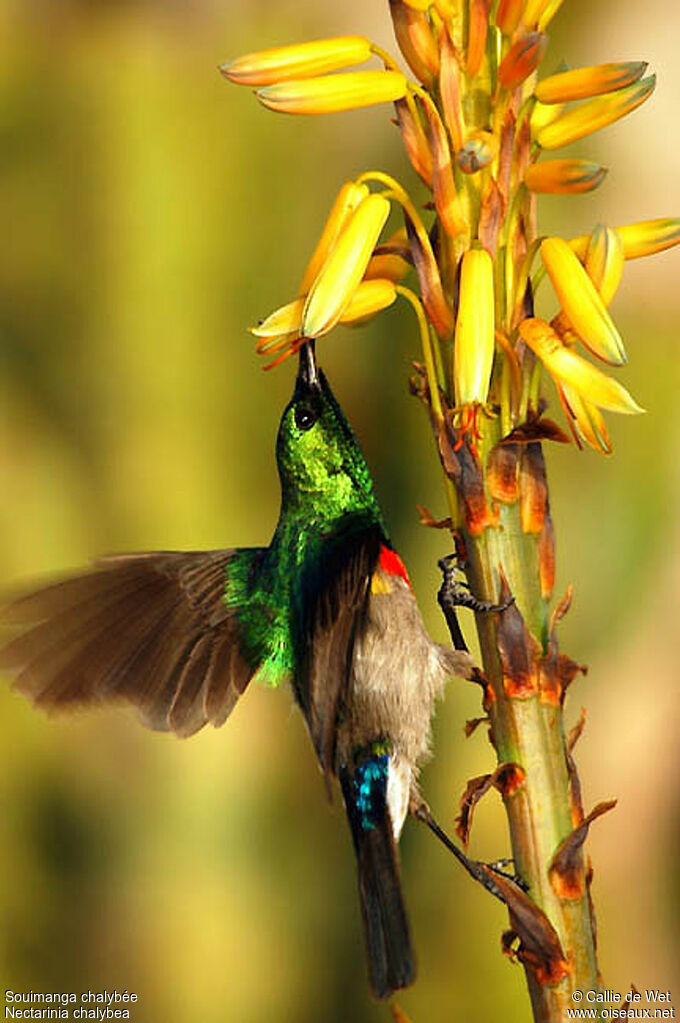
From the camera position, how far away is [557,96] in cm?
88

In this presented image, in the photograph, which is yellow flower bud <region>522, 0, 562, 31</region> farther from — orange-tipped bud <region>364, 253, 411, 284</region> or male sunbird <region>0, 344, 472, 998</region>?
male sunbird <region>0, 344, 472, 998</region>

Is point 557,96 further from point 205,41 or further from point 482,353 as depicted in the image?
point 205,41

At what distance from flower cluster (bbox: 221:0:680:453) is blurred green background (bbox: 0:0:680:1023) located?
0.85 meters

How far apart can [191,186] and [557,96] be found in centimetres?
106

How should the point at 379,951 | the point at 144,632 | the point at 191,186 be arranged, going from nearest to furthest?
the point at 379,951, the point at 144,632, the point at 191,186

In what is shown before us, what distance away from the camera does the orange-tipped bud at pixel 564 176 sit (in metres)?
0.87

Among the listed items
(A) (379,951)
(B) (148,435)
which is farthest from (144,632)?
(B) (148,435)

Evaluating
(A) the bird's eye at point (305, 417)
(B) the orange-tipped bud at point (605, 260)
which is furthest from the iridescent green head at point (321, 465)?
(B) the orange-tipped bud at point (605, 260)

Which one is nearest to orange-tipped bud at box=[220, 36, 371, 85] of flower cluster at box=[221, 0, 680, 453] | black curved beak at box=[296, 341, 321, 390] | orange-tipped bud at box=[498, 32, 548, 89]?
flower cluster at box=[221, 0, 680, 453]

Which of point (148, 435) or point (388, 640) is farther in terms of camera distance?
point (148, 435)

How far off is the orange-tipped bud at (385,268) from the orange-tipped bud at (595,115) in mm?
128

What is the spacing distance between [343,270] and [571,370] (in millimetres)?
165

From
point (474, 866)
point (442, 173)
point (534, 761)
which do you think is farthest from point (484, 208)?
point (474, 866)

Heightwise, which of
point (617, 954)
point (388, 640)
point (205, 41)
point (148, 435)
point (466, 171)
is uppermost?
point (205, 41)
